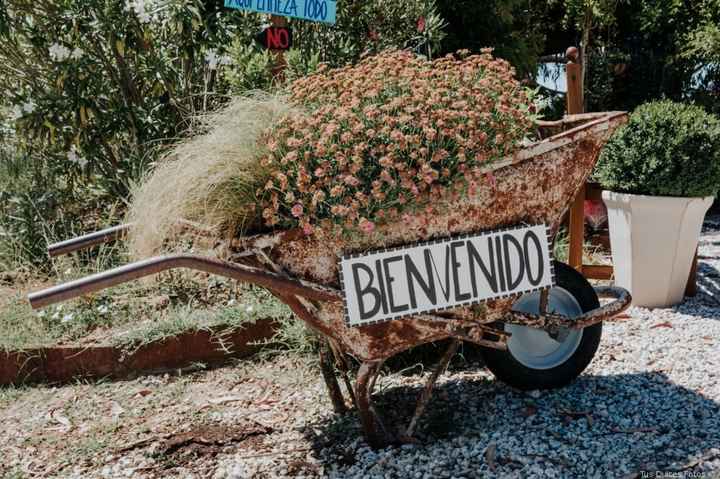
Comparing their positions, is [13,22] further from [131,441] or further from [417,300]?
[417,300]

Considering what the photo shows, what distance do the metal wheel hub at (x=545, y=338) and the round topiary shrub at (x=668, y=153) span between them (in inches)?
44.5

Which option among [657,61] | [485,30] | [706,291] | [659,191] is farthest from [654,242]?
[657,61]

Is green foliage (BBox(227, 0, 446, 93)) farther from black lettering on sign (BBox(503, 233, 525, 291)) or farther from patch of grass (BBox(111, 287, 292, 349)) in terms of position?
black lettering on sign (BBox(503, 233, 525, 291))

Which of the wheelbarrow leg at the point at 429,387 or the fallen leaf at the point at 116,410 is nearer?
the wheelbarrow leg at the point at 429,387

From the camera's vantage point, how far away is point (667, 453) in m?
2.29

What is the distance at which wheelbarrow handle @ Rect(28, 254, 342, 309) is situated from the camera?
1771mm

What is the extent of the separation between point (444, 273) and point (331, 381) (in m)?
0.79

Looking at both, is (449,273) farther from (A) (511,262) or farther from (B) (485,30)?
(B) (485,30)

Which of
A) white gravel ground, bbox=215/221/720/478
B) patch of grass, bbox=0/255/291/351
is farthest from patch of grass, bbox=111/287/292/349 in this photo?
white gravel ground, bbox=215/221/720/478

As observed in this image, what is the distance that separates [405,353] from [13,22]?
3.34 metres

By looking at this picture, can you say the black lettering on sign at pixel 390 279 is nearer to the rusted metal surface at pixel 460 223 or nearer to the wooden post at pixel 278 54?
the rusted metal surface at pixel 460 223

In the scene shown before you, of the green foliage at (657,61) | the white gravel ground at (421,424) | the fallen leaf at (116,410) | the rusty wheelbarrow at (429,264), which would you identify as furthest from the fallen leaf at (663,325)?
the green foliage at (657,61)

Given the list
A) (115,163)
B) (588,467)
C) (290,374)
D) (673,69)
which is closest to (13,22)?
(115,163)

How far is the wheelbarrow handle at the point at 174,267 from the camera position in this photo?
1771mm
